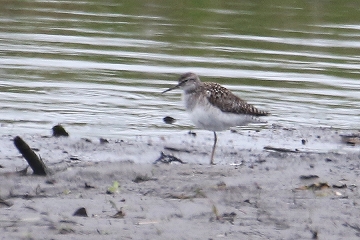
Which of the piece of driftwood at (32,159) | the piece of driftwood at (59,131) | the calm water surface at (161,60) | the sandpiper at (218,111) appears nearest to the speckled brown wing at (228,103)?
the sandpiper at (218,111)

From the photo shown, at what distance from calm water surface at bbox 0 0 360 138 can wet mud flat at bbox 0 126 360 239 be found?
3.84 feet

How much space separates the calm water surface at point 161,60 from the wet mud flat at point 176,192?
1.17 metres

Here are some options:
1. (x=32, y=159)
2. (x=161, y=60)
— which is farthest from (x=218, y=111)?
(x=161, y=60)

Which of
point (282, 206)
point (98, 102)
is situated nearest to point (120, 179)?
point (282, 206)

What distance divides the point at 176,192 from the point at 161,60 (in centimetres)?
797

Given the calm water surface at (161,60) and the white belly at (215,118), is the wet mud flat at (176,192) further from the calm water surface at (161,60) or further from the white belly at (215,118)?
the calm water surface at (161,60)

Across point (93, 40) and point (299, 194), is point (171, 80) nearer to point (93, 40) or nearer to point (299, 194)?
point (93, 40)

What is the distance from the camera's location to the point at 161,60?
1512cm

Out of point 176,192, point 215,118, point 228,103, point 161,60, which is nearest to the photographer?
point 176,192

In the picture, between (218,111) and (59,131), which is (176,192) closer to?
(218,111)

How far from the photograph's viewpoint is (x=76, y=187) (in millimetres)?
7449

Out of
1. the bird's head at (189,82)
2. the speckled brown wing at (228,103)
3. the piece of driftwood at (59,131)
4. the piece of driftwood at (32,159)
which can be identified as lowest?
the piece of driftwood at (59,131)

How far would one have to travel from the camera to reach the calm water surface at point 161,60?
11.5 metres

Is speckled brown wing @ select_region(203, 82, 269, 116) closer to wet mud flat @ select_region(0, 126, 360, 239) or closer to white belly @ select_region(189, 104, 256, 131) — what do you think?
white belly @ select_region(189, 104, 256, 131)
